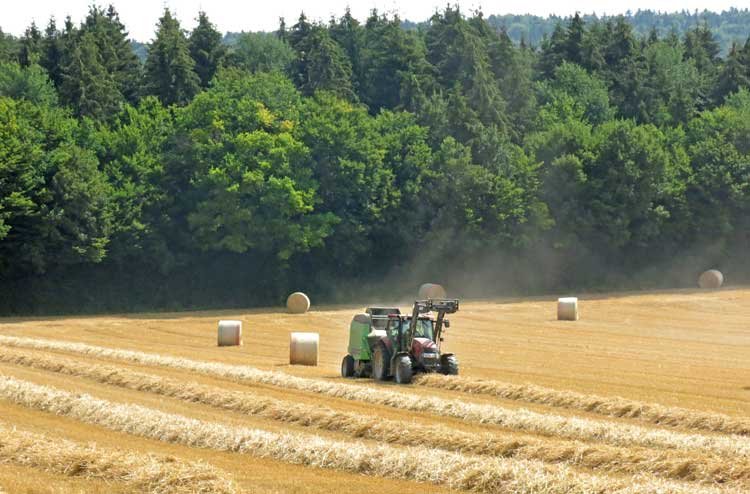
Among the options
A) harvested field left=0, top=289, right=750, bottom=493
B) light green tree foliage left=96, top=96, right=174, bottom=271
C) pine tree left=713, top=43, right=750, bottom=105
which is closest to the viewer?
harvested field left=0, top=289, right=750, bottom=493

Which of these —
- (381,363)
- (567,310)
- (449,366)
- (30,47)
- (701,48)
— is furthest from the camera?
(701,48)

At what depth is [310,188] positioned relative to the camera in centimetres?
8050

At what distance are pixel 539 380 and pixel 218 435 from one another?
15112 mm

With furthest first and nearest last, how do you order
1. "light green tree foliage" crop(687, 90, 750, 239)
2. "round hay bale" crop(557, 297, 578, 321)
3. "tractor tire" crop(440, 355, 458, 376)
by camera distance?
1. "light green tree foliage" crop(687, 90, 750, 239)
2. "round hay bale" crop(557, 297, 578, 321)
3. "tractor tire" crop(440, 355, 458, 376)

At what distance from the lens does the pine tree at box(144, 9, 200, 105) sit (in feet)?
331

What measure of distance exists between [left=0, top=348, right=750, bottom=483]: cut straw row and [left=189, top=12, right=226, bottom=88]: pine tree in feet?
268

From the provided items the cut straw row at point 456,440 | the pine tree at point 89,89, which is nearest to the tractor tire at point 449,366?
the cut straw row at point 456,440

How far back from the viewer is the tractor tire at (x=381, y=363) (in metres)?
36.9

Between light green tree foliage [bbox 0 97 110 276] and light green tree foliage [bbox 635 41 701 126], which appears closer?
light green tree foliage [bbox 0 97 110 276]

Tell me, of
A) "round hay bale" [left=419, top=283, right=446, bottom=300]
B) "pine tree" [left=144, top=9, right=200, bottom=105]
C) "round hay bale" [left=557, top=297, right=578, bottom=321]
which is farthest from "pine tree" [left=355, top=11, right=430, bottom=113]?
"round hay bale" [left=557, top=297, right=578, bottom=321]

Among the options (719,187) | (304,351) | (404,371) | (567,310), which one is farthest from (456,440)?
(719,187)

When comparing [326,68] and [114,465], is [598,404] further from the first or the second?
[326,68]

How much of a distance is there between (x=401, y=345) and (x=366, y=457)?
15.4 m

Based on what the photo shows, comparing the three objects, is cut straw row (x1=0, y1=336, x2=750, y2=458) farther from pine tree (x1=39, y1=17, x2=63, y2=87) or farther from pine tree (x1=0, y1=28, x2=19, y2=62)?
pine tree (x1=0, y1=28, x2=19, y2=62)
